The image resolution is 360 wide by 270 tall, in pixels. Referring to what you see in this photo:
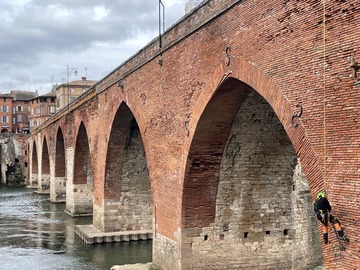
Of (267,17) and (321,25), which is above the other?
(267,17)

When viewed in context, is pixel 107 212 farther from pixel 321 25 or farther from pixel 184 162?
pixel 321 25

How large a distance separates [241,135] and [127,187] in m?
8.23

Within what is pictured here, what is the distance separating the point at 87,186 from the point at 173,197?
14.0 meters

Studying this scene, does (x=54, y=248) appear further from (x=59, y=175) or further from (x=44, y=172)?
(x=44, y=172)

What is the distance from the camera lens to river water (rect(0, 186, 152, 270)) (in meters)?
14.7

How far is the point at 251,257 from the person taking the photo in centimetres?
1120

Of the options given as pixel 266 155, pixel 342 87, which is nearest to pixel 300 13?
pixel 342 87

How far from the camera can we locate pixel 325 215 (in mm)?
6207

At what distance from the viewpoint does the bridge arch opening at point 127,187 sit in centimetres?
1764

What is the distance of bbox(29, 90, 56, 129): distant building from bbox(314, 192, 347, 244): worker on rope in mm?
61348

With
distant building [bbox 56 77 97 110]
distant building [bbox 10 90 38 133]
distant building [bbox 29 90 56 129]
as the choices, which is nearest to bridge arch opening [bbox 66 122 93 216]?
distant building [bbox 56 77 97 110]

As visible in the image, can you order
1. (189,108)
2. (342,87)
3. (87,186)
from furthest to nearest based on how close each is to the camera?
(87,186), (189,108), (342,87)

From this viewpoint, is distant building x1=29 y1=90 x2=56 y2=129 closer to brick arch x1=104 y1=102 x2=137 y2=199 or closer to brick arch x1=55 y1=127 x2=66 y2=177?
brick arch x1=55 y1=127 x2=66 y2=177

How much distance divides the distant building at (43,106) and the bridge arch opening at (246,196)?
56.6 metres
